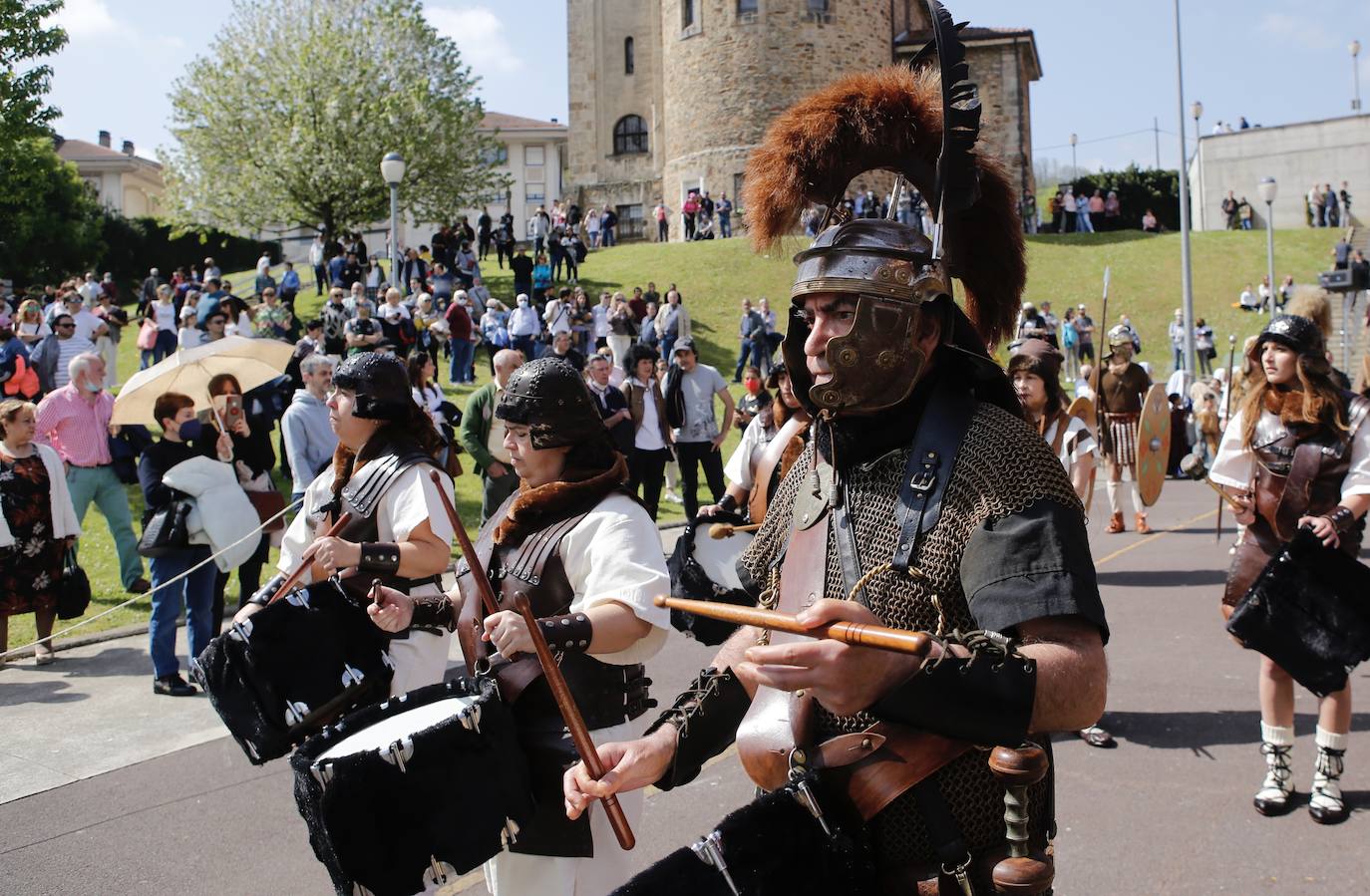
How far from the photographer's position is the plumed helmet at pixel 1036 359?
6914mm

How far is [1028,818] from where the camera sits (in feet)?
7.29

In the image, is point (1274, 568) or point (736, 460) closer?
point (1274, 568)

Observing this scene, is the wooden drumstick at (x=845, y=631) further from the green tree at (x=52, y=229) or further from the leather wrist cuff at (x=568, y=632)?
the green tree at (x=52, y=229)

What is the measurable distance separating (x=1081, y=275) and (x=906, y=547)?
36.2 metres

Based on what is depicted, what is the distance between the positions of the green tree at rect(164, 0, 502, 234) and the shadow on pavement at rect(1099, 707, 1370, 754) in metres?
36.5

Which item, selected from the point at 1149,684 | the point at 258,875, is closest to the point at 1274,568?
the point at 1149,684

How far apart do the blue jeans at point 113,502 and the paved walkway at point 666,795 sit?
199 cm

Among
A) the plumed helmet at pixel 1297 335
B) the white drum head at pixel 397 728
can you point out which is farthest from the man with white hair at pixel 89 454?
the plumed helmet at pixel 1297 335

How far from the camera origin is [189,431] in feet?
26.3

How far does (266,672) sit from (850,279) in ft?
7.98

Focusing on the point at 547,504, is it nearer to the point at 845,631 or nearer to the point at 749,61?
the point at 845,631

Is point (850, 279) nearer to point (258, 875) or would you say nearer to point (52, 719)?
point (258, 875)

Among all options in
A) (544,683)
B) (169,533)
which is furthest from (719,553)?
(169,533)

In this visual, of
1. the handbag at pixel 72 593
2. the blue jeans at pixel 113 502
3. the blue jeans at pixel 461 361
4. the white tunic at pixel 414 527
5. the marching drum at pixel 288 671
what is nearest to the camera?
the marching drum at pixel 288 671
